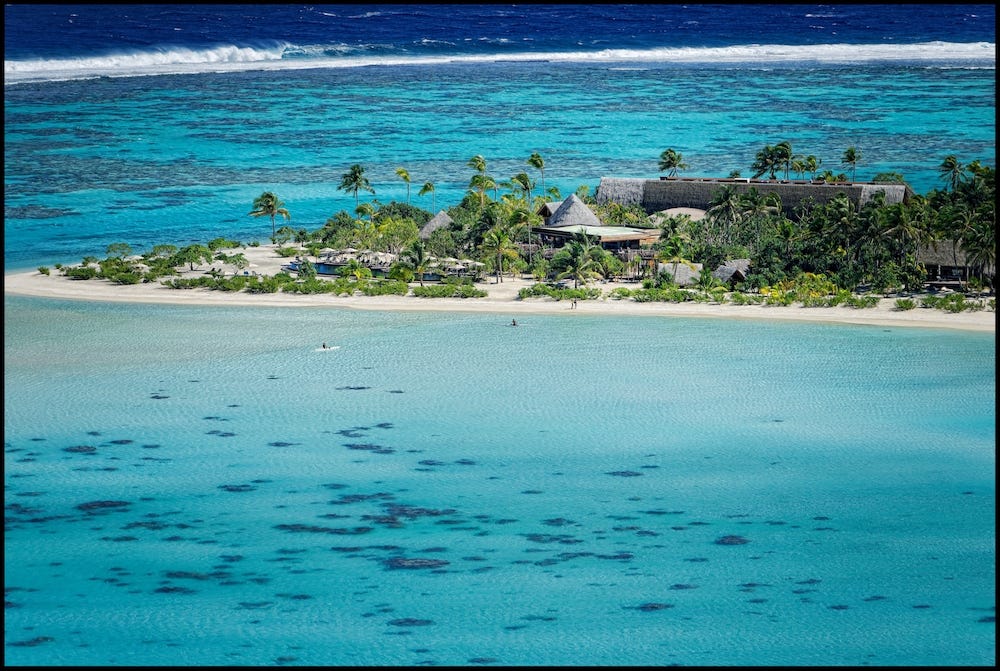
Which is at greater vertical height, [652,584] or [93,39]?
[93,39]

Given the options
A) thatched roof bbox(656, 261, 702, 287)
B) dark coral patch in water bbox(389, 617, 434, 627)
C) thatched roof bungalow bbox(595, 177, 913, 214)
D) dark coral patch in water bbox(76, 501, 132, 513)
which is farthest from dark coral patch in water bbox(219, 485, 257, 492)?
thatched roof bungalow bbox(595, 177, 913, 214)

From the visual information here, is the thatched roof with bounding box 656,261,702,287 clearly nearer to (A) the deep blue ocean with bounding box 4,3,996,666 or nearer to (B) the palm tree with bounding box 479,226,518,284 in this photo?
(A) the deep blue ocean with bounding box 4,3,996,666

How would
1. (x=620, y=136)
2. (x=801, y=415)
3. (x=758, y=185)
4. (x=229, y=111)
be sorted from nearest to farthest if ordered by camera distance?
(x=801, y=415) → (x=758, y=185) → (x=620, y=136) → (x=229, y=111)

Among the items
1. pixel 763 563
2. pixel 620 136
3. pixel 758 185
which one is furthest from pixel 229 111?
pixel 763 563

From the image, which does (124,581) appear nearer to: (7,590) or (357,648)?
(7,590)

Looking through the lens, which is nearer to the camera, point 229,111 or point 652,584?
point 652,584

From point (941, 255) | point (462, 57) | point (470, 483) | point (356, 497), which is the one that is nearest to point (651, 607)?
point (470, 483)

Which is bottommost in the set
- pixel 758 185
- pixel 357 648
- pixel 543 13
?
pixel 357 648
